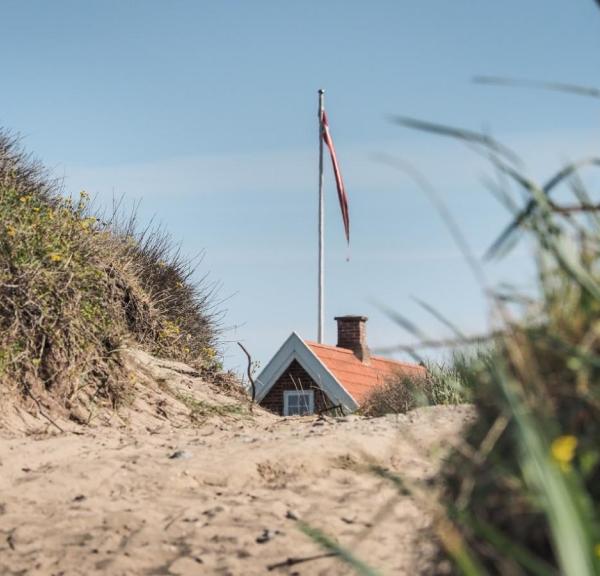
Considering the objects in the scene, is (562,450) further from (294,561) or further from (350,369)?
(350,369)

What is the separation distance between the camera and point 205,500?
18.1ft

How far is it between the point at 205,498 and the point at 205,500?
0.04 m

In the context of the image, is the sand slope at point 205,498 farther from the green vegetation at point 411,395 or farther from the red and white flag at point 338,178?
the red and white flag at point 338,178

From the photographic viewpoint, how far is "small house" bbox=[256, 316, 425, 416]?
1941 centimetres

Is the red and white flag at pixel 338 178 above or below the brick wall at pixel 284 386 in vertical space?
above

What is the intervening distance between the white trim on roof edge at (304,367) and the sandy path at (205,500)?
454 inches

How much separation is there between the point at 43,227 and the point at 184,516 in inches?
179

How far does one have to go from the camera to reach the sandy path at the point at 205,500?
15.3 feet

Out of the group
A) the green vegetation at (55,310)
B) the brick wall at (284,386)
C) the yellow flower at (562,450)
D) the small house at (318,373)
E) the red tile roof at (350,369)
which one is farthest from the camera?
the brick wall at (284,386)

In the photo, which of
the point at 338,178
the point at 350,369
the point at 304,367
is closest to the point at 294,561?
the point at 304,367

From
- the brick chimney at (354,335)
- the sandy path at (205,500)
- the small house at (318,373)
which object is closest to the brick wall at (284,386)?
the small house at (318,373)

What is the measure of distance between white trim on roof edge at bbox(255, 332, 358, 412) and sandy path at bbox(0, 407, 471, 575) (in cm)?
1154

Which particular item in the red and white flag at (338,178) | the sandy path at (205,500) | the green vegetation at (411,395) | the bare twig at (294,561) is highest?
the red and white flag at (338,178)

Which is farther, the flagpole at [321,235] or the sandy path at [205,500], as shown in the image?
the flagpole at [321,235]
